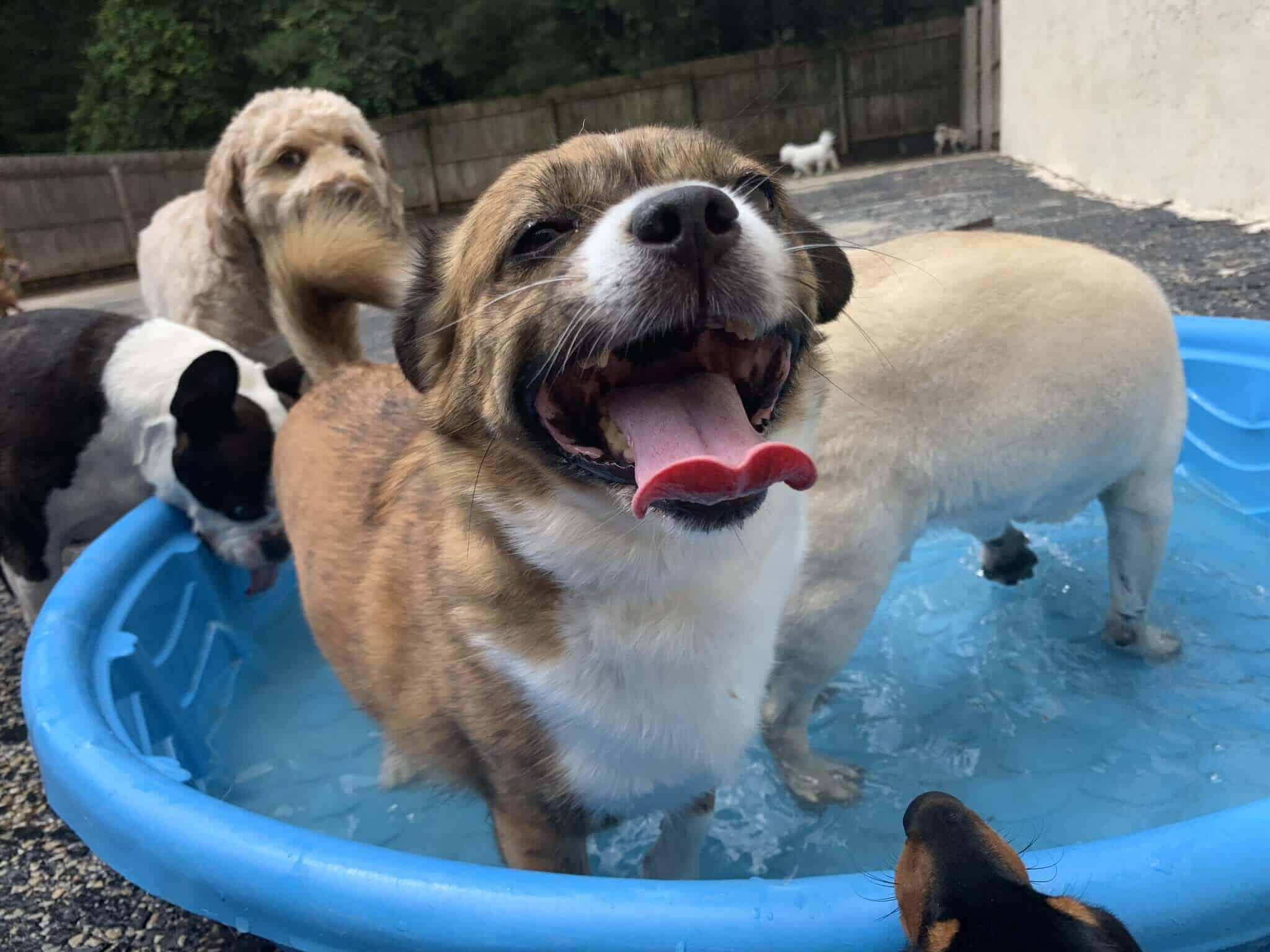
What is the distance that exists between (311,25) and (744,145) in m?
18.4

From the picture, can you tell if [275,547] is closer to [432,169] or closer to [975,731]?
[975,731]

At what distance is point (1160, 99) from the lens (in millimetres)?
6457

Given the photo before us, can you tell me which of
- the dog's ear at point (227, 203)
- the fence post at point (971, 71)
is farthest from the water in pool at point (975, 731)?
the fence post at point (971, 71)

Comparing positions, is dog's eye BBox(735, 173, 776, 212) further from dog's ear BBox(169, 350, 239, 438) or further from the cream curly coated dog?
the cream curly coated dog

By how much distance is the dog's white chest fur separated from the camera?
146 centimetres

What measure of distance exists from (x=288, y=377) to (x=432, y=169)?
1504 centimetres

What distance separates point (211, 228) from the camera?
398 centimetres

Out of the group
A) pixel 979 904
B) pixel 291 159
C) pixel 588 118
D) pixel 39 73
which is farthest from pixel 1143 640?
pixel 39 73

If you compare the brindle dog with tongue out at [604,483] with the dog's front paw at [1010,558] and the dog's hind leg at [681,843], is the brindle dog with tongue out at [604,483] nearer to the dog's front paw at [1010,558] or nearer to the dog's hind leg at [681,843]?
the dog's hind leg at [681,843]

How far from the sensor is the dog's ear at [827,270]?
1.72 meters

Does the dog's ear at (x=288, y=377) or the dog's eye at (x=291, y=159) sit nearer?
the dog's ear at (x=288, y=377)

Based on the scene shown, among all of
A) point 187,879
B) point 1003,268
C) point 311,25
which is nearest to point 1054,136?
point 1003,268

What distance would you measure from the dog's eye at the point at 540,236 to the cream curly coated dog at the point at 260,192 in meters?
2.51

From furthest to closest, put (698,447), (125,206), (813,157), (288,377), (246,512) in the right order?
(813,157) < (125,206) < (288,377) < (246,512) < (698,447)
